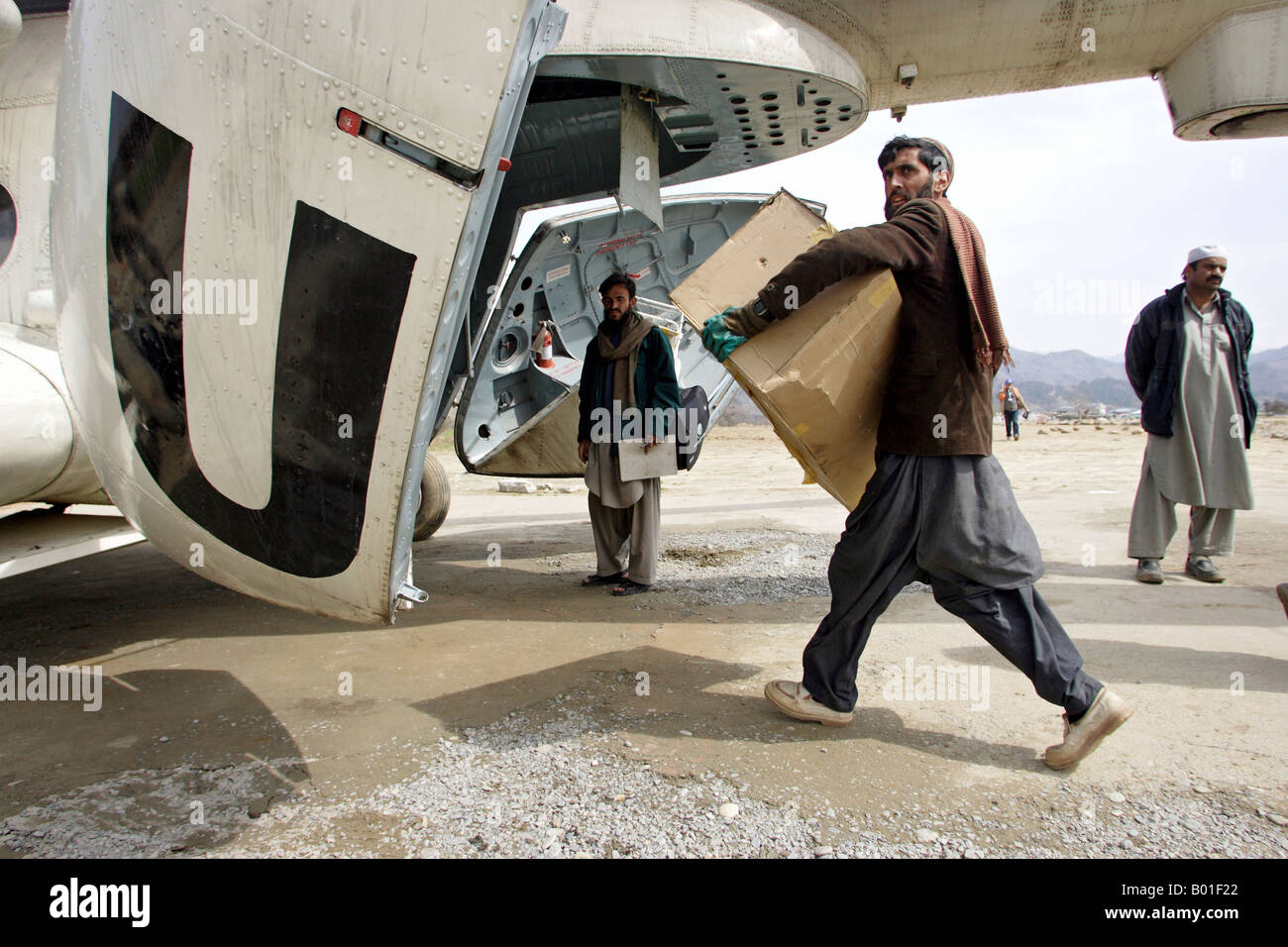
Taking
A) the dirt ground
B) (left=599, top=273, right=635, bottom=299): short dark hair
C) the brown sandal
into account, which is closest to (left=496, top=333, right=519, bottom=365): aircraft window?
(left=599, top=273, right=635, bottom=299): short dark hair

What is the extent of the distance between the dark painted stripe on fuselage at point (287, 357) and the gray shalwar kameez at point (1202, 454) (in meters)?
4.38

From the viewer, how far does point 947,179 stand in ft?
9.05

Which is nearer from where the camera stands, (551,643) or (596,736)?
(596,736)

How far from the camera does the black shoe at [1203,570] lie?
4.70m

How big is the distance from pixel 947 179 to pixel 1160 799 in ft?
6.49

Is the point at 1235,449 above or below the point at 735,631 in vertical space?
above

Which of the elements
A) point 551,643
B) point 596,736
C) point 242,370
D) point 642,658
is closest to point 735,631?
point 642,658

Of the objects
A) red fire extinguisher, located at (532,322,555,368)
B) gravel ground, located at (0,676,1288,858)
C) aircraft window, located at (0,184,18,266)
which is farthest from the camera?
red fire extinguisher, located at (532,322,555,368)

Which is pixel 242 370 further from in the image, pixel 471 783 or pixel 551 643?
pixel 551 643

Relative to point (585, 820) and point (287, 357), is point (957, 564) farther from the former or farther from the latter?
point (287, 357)

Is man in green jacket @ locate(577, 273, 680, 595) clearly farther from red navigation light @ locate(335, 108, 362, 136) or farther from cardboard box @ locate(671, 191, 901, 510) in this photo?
red navigation light @ locate(335, 108, 362, 136)

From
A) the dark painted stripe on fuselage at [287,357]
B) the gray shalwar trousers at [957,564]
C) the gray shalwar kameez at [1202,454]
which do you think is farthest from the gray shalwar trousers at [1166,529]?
the dark painted stripe on fuselage at [287,357]

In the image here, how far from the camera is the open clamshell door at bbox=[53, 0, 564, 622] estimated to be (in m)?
2.24

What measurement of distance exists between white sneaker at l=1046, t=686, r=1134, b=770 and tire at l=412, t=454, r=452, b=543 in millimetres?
5084
